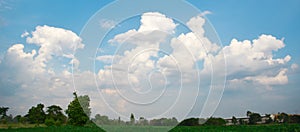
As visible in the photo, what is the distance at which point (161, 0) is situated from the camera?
9555mm

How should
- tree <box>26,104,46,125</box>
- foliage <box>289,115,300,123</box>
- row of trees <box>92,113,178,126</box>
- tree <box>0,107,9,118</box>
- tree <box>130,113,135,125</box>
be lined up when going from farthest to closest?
1. tree <box>0,107,9,118</box>
2. tree <box>26,104,46,125</box>
3. foliage <box>289,115,300,123</box>
4. tree <box>130,113,135,125</box>
5. row of trees <box>92,113,178,126</box>

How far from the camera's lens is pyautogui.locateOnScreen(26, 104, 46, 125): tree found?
222ft

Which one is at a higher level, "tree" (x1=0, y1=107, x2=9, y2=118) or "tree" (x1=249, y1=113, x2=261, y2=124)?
"tree" (x1=0, y1=107, x2=9, y2=118)

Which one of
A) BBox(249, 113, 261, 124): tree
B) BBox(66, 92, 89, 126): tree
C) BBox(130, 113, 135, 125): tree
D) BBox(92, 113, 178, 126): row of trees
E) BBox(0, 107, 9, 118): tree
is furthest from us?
BBox(0, 107, 9, 118): tree

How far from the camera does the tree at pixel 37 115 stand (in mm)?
67519

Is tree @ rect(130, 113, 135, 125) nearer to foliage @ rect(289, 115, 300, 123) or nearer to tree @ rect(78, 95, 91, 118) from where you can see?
tree @ rect(78, 95, 91, 118)

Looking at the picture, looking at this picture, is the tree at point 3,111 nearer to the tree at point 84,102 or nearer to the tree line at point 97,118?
the tree line at point 97,118

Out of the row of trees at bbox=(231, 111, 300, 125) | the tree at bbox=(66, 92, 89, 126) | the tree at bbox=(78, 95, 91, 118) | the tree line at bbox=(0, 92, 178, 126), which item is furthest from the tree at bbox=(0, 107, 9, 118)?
the tree at bbox=(78, 95, 91, 118)

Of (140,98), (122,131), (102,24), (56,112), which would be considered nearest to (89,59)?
(102,24)

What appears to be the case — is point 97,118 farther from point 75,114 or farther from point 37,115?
point 37,115

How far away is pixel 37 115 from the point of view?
68125mm

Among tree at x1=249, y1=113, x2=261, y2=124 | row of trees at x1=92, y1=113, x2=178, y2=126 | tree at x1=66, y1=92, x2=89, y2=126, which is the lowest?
row of trees at x1=92, y1=113, x2=178, y2=126

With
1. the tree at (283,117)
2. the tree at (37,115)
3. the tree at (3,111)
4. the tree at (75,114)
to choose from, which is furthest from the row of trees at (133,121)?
the tree at (3,111)

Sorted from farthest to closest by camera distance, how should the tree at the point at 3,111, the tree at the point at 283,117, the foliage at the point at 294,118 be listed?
the tree at the point at 3,111, the tree at the point at 283,117, the foliage at the point at 294,118
